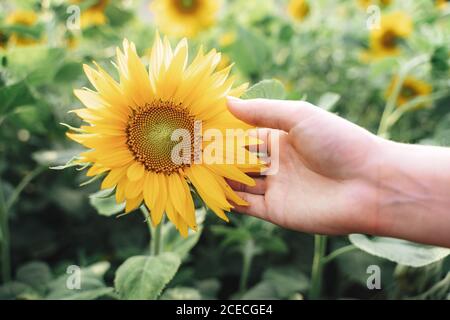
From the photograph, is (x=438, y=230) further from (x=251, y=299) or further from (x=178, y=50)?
(x=178, y=50)

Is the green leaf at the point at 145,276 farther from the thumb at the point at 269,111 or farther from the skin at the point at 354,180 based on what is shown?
the thumb at the point at 269,111

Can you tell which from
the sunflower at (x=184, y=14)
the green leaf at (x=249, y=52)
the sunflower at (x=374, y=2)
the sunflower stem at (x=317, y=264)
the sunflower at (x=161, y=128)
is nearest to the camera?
the sunflower at (x=161, y=128)

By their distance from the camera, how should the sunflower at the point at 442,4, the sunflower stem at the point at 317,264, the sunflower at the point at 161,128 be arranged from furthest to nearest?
the sunflower at the point at 442,4 → the sunflower stem at the point at 317,264 → the sunflower at the point at 161,128

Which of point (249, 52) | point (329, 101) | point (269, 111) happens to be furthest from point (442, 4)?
point (269, 111)

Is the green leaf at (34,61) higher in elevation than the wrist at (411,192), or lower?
higher

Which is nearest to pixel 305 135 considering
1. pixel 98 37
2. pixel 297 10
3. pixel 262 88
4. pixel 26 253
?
pixel 262 88

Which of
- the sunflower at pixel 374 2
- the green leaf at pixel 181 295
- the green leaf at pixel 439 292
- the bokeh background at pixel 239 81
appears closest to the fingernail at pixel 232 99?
the bokeh background at pixel 239 81

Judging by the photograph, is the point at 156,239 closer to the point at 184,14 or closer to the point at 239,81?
the point at 239,81
